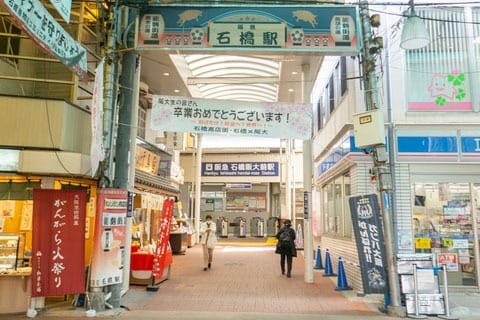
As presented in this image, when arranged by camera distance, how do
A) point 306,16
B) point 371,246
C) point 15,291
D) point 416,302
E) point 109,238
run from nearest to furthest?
point 416,302, point 15,291, point 109,238, point 371,246, point 306,16

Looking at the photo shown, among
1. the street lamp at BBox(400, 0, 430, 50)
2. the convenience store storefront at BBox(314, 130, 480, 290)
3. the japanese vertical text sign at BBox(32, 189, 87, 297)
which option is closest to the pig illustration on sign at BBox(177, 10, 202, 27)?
the japanese vertical text sign at BBox(32, 189, 87, 297)

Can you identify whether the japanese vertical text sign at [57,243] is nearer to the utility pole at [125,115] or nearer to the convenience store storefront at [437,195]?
the utility pole at [125,115]

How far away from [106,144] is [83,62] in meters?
1.75

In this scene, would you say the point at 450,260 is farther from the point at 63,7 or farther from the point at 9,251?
the point at 9,251

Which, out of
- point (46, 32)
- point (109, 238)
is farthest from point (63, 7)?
point (109, 238)

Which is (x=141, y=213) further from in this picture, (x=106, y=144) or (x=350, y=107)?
(x=350, y=107)

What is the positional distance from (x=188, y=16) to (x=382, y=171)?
17.3 ft

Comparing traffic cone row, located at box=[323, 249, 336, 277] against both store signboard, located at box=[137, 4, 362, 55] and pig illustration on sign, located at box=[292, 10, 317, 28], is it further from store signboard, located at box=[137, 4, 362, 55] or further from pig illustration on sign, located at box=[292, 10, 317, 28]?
pig illustration on sign, located at box=[292, 10, 317, 28]

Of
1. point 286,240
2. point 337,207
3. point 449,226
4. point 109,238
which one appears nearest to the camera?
point 109,238

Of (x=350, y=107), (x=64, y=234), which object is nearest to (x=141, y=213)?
(x=64, y=234)

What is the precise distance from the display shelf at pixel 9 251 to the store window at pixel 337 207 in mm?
8086

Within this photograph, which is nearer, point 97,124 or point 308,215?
point 97,124

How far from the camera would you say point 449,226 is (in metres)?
9.70

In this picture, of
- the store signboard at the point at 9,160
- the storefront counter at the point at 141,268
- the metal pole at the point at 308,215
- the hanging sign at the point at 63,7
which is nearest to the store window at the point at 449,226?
the metal pole at the point at 308,215
